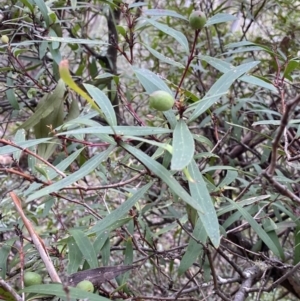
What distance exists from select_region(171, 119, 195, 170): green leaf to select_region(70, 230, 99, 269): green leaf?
0.83 ft

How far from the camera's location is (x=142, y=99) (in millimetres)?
1601

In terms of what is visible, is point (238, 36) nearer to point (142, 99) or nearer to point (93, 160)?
point (142, 99)

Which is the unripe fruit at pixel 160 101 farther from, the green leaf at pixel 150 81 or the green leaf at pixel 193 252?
the green leaf at pixel 193 252

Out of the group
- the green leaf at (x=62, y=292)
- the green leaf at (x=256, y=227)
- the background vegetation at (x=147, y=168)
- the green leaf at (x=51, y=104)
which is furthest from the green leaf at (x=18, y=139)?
the green leaf at (x=256, y=227)

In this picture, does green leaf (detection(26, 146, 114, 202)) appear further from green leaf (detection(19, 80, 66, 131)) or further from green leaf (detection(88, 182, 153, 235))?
green leaf (detection(19, 80, 66, 131))

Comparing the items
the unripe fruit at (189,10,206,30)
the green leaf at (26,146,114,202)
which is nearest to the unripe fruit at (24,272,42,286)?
the green leaf at (26,146,114,202)

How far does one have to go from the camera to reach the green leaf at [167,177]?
1.44ft

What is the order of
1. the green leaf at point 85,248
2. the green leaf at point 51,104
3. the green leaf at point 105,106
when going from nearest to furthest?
the green leaf at point 105,106 < the green leaf at point 85,248 < the green leaf at point 51,104

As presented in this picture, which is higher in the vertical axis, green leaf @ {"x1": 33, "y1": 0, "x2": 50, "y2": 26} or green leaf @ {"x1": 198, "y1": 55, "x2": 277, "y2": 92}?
green leaf @ {"x1": 33, "y1": 0, "x2": 50, "y2": 26}

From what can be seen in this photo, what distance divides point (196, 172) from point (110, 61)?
0.88 m

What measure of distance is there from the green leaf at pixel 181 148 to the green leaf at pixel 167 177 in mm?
32

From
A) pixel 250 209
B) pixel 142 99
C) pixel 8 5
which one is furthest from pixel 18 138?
pixel 142 99

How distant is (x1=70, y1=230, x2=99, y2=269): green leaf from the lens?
0.63 meters

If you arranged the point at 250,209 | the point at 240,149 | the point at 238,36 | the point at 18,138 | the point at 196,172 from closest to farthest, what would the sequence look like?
the point at 196,172
the point at 18,138
the point at 250,209
the point at 240,149
the point at 238,36
